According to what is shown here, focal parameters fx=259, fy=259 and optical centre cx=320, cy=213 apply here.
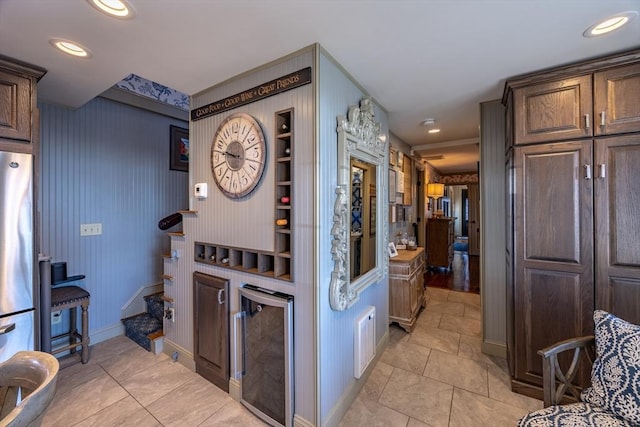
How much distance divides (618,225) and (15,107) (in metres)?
4.02

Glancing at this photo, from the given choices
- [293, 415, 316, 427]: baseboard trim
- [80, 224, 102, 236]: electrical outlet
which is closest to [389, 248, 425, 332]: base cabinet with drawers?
[293, 415, 316, 427]: baseboard trim

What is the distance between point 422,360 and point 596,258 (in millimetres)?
1593

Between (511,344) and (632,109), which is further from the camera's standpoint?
(511,344)

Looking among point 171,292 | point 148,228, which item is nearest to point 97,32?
point 171,292

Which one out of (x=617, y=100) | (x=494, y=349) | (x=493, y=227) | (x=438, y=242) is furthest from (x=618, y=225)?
(x=438, y=242)

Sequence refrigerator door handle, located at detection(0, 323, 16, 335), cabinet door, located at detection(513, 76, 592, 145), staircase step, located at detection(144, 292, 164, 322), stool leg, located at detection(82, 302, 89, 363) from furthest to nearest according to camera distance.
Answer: staircase step, located at detection(144, 292, 164, 322) < stool leg, located at detection(82, 302, 89, 363) < cabinet door, located at detection(513, 76, 592, 145) < refrigerator door handle, located at detection(0, 323, 16, 335)

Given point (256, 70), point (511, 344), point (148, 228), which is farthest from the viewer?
point (148, 228)

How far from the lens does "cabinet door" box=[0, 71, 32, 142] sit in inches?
65.4

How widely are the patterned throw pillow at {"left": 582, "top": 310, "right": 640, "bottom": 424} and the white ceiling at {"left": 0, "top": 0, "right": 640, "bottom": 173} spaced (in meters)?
1.58

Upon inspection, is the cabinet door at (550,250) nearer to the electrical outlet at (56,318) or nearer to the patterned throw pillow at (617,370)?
the patterned throw pillow at (617,370)

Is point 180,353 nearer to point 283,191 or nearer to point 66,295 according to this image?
point 66,295

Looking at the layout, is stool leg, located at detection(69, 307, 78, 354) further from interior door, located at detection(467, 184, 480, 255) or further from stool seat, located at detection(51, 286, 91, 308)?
interior door, located at detection(467, 184, 480, 255)

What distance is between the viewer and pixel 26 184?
1703 mm

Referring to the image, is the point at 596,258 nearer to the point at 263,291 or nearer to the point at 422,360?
the point at 422,360
